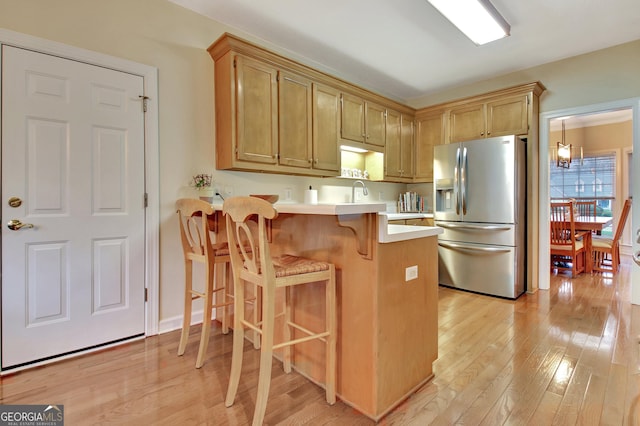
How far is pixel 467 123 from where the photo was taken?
4.14 metres

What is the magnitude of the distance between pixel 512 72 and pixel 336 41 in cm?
241

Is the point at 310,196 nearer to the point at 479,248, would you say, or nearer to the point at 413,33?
the point at 413,33

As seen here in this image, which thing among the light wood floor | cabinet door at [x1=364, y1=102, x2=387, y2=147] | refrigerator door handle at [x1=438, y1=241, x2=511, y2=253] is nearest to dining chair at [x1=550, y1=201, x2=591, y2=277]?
refrigerator door handle at [x1=438, y1=241, x2=511, y2=253]

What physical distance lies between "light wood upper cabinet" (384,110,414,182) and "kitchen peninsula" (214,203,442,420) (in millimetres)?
2652

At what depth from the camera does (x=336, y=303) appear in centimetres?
169

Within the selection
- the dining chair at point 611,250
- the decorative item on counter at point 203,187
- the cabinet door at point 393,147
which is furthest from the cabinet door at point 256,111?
the dining chair at point 611,250

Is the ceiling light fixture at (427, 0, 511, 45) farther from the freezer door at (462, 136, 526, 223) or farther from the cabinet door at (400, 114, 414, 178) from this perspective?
the cabinet door at (400, 114, 414, 178)

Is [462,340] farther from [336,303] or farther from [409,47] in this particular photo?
[409,47]

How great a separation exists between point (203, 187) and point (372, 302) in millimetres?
1868

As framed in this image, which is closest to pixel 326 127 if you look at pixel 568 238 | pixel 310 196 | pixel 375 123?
pixel 310 196

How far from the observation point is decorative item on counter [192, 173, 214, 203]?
8.80 ft

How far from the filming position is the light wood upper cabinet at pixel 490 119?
12.2 feet

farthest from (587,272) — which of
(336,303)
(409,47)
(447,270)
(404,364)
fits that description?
(336,303)

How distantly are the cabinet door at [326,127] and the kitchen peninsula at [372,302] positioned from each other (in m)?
1.58
